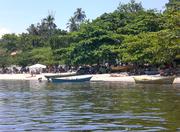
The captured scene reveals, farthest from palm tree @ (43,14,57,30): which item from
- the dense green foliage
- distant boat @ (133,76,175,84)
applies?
distant boat @ (133,76,175,84)

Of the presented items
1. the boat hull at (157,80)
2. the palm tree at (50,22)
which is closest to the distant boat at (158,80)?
the boat hull at (157,80)

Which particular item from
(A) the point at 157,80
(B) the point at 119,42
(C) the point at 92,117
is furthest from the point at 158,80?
(C) the point at 92,117

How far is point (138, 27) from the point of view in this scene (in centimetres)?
7131

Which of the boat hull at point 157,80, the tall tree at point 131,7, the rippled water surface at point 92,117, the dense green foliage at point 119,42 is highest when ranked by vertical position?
the tall tree at point 131,7

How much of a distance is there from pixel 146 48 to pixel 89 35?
17.2 m

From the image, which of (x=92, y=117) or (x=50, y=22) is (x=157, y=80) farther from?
Result: (x=50, y=22)

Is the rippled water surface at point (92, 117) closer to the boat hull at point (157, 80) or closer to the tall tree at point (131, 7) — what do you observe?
the boat hull at point (157, 80)

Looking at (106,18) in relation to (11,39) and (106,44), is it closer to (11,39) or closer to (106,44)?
(106,44)

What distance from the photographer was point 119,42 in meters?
73.0

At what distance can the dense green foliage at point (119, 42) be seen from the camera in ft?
181

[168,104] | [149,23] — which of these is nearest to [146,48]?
[149,23]

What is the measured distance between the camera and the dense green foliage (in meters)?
55.2

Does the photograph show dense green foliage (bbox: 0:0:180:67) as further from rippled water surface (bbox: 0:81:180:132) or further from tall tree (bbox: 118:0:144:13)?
rippled water surface (bbox: 0:81:180:132)

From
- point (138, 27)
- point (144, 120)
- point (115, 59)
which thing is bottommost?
point (144, 120)
